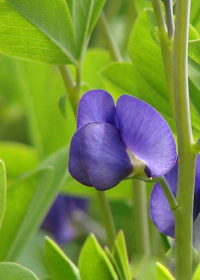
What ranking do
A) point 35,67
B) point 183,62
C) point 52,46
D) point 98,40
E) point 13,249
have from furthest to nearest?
1. point 98,40
2. point 35,67
3. point 13,249
4. point 52,46
5. point 183,62

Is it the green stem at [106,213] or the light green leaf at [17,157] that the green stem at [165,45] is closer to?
the green stem at [106,213]

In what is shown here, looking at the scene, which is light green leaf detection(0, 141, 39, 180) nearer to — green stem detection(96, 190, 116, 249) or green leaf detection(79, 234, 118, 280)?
green stem detection(96, 190, 116, 249)

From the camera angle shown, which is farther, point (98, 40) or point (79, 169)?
point (98, 40)

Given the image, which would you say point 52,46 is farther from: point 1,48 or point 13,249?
point 13,249

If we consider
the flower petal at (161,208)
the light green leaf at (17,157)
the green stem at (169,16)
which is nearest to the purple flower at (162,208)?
the flower petal at (161,208)

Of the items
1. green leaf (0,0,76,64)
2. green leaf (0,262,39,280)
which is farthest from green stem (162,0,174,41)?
green leaf (0,262,39,280)

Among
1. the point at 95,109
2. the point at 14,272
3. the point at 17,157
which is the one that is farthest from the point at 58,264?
the point at 17,157

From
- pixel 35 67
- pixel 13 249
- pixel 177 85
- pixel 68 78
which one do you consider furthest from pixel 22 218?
pixel 35 67

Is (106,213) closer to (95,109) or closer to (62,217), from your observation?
(95,109)
